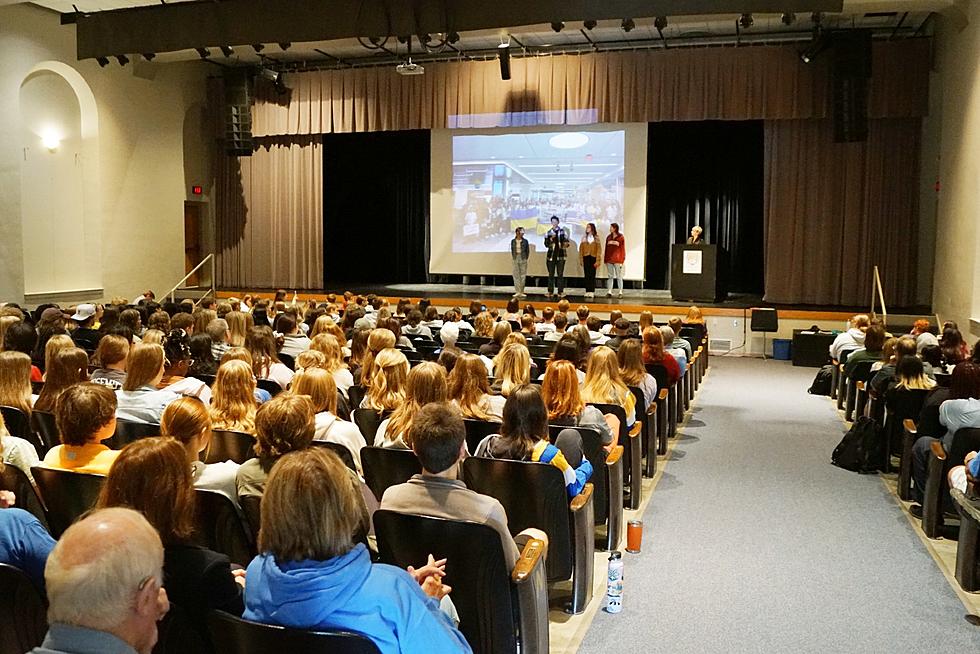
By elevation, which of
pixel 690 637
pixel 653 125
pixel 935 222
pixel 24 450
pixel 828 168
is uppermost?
pixel 653 125

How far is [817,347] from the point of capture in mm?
12125

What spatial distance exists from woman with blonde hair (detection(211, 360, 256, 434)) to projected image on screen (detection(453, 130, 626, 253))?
1200 centimetres

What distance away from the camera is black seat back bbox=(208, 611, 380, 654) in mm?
1848

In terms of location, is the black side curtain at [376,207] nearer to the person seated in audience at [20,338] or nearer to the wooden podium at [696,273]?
the wooden podium at [696,273]

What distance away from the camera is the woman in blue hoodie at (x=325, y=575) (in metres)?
1.91

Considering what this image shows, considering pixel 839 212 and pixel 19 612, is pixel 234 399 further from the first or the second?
pixel 839 212

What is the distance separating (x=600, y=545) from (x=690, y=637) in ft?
3.87

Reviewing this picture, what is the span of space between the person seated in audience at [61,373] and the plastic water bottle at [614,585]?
110 inches

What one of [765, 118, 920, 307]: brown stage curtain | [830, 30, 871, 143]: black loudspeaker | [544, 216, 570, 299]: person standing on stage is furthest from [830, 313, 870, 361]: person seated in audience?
[544, 216, 570, 299]: person standing on stage

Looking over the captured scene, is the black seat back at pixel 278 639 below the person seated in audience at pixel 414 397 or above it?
below

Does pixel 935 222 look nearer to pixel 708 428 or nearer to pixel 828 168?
pixel 828 168

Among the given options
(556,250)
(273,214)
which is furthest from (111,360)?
(273,214)

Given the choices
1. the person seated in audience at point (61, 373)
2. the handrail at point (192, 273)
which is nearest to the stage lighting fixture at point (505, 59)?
the handrail at point (192, 273)

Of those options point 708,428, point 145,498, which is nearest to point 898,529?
point 708,428
